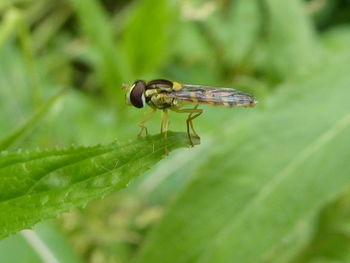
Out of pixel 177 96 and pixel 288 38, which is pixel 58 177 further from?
pixel 288 38

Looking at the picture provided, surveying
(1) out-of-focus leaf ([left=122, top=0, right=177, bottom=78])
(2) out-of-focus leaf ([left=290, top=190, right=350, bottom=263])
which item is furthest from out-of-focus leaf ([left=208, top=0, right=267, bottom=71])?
(2) out-of-focus leaf ([left=290, top=190, right=350, bottom=263])

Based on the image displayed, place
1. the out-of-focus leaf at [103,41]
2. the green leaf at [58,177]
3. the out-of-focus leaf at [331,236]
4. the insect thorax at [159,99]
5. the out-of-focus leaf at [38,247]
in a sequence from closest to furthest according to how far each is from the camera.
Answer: the green leaf at [58,177], the insect thorax at [159,99], the out-of-focus leaf at [38,247], the out-of-focus leaf at [331,236], the out-of-focus leaf at [103,41]

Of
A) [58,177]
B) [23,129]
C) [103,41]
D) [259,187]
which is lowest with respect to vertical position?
[58,177]

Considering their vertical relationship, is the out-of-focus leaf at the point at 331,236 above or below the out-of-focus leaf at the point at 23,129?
below

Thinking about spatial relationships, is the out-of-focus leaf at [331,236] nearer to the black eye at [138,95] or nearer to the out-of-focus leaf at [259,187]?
the out-of-focus leaf at [259,187]

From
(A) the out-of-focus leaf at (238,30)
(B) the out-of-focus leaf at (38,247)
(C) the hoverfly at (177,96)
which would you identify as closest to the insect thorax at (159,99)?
(C) the hoverfly at (177,96)

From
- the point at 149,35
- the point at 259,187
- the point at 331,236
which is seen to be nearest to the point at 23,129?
the point at 259,187

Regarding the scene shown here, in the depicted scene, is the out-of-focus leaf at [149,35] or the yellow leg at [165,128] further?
the out-of-focus leaf at [149,35]
